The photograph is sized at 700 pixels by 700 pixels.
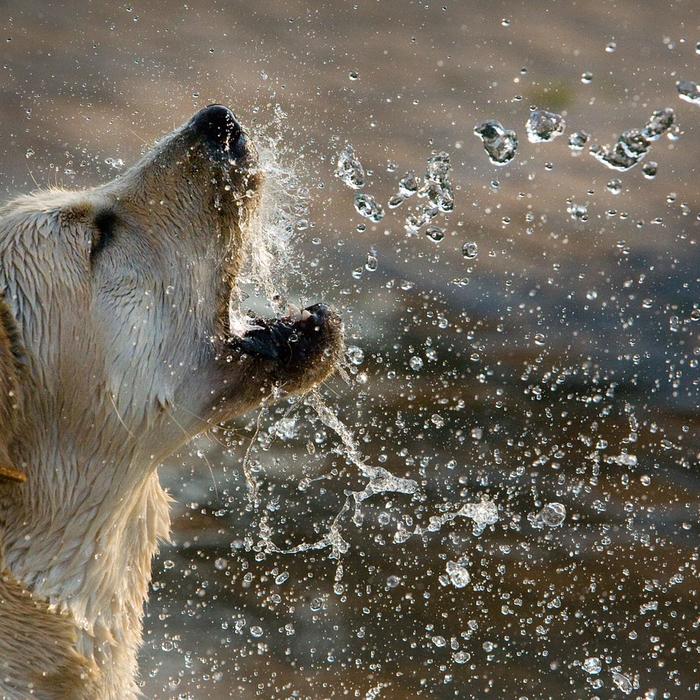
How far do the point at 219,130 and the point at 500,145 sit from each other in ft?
13.4

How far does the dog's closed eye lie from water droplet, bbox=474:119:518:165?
3.95 m

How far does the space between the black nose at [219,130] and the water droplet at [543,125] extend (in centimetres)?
355

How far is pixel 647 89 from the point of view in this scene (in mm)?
8492

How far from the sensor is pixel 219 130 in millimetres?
4121

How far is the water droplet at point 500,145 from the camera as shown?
7.61 m

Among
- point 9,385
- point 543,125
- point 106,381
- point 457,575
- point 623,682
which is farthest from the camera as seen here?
point 543,125

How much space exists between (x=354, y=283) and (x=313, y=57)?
229 centimetres

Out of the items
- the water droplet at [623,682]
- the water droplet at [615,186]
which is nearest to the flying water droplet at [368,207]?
the water droplet at [615,186]

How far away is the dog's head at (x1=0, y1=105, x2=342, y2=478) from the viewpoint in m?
3.67

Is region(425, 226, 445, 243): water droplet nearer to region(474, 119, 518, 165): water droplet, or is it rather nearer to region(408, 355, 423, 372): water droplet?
region(474, 119, 518, 165): water droplet

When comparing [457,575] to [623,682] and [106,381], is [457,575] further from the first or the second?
[106,381]

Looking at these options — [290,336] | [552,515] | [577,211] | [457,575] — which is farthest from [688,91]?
[290,336]

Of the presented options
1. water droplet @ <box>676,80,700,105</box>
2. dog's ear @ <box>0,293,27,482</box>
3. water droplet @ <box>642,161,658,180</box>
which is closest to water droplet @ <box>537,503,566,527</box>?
water droplet @ <box>642,161,658,180</box>

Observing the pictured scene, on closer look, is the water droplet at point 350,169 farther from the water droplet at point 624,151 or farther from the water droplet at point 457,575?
the water droplet at point 457,575
